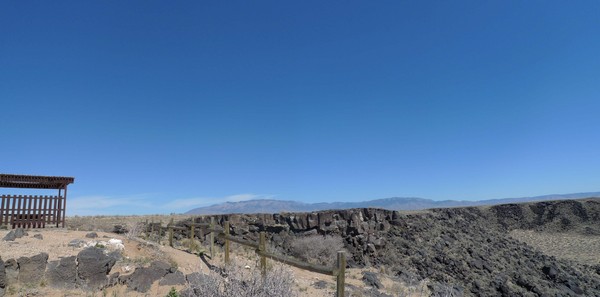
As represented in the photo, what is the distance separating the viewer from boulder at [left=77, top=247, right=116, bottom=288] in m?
10.6

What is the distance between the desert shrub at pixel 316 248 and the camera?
86.7ft

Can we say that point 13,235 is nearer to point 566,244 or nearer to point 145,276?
point 145,276

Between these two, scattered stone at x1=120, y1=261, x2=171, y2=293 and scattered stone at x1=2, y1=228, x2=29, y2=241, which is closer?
scattered stone at x1=120, y1=261, x2=171, y2=293

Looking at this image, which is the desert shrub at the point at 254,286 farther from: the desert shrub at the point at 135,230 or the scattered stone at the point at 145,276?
the desert shrub at the point at 135,230

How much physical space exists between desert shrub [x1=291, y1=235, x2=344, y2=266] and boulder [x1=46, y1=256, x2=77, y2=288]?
1732cm

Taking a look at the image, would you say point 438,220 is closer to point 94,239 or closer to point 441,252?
point 441,252

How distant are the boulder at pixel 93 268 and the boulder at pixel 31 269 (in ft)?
2.82

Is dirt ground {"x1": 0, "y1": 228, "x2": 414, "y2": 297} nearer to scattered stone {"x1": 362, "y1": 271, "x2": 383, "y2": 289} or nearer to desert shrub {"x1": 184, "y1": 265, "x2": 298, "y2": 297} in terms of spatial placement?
desert shrub {"x1": 184, "y1": 265, "x2": 298, "y2": 297}

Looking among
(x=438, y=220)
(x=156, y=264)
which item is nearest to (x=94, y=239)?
(x=156, y=264)

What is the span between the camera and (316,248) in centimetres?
2722

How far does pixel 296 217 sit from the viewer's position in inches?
1200

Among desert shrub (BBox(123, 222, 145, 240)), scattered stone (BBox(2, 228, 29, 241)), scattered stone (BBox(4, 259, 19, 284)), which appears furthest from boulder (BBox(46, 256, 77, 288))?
desert shrub (BBox(123, 222, 145, 240))

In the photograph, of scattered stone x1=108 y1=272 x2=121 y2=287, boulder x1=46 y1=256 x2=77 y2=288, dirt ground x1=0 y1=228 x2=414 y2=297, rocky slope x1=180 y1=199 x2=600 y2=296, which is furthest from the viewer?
rocky slope x1=180 y1=199 x2=600 y2=296

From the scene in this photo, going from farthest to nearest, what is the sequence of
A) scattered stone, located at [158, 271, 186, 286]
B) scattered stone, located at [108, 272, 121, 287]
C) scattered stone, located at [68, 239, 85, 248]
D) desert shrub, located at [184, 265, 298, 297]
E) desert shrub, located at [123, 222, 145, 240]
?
desert shrub, located at [123, 222, 145, 240], scattered stone, located at [68, 239, 85, 248], scattered stone, located at [158, 271, 186, 286], scattered stone, located at [108, 272, 121, 287], desert shrub, located at [184, 265, 298, 297]
